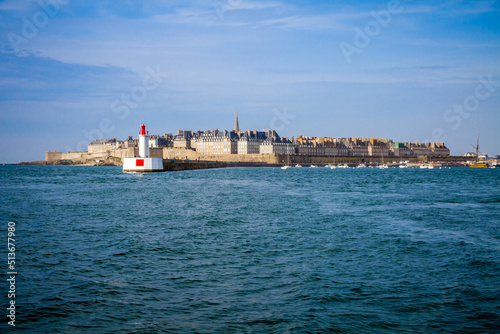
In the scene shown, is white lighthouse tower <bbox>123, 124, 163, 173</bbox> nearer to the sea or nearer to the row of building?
the sea

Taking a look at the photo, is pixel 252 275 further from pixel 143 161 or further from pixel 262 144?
pixel 262 144

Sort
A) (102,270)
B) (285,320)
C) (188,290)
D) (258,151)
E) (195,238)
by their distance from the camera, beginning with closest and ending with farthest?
(285,320), (188,290), (102,270), (195,238), (258,151)

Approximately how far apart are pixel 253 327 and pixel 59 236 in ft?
33.3

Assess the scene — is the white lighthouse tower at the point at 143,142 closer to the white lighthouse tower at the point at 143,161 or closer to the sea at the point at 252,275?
the white lighthouse tower at the point at 143,161

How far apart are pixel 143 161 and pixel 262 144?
9366 cm

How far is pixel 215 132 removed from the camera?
16538cm

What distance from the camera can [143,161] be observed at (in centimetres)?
6700

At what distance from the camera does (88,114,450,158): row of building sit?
15675 centimetres

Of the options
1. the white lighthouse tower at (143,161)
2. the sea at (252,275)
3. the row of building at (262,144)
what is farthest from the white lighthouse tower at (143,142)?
the row of building at (262,144)

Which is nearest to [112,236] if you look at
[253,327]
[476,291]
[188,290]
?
[188,290]

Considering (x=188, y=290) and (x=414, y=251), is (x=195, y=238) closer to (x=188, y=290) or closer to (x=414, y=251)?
(x=188, y=290)

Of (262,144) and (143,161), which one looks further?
(262,144)

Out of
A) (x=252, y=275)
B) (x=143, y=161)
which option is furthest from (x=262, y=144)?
(x=252, y=275)

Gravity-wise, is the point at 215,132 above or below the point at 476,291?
above
